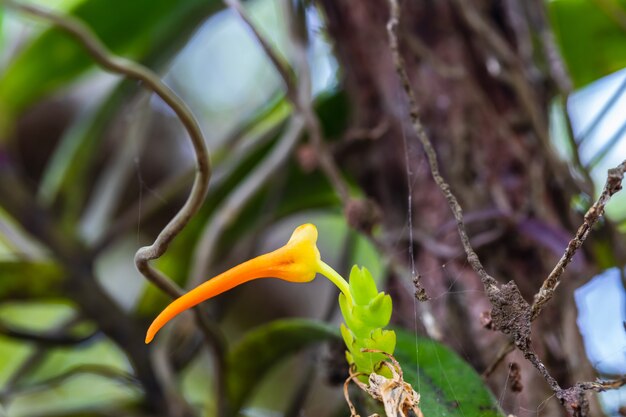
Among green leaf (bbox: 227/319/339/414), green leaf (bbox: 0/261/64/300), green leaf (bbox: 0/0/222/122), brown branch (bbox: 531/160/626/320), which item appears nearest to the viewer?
brown branch (bbox: 531/160/626/320)

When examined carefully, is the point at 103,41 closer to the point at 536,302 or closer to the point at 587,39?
the point at 587,39

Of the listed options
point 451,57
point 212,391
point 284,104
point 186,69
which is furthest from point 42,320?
point 451,57

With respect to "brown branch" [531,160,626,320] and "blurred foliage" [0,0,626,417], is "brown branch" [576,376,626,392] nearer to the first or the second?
"brown branch" [531,160,626,320]

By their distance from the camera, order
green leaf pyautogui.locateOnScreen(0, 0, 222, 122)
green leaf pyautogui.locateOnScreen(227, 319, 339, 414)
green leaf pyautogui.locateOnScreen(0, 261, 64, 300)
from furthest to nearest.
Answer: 1. green leaf pyautogui.locateOnScreen(0, 0, 222, 122)
2. green leaf pyautogui.locateOnScreen(0, 261, 64, 300)
3. green leaf pyautogui.locateOnScreen(227, 319, 339, 414)

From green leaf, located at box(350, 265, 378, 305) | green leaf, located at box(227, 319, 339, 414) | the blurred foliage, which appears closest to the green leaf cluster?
green leaf, located at box(350, 265, 378, 305)

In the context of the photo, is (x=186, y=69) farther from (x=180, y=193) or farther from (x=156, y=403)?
(x=156, y=403)

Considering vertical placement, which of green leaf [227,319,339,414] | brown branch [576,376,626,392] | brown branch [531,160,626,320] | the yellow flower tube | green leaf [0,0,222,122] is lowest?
green leaf [227,319,339,414]
